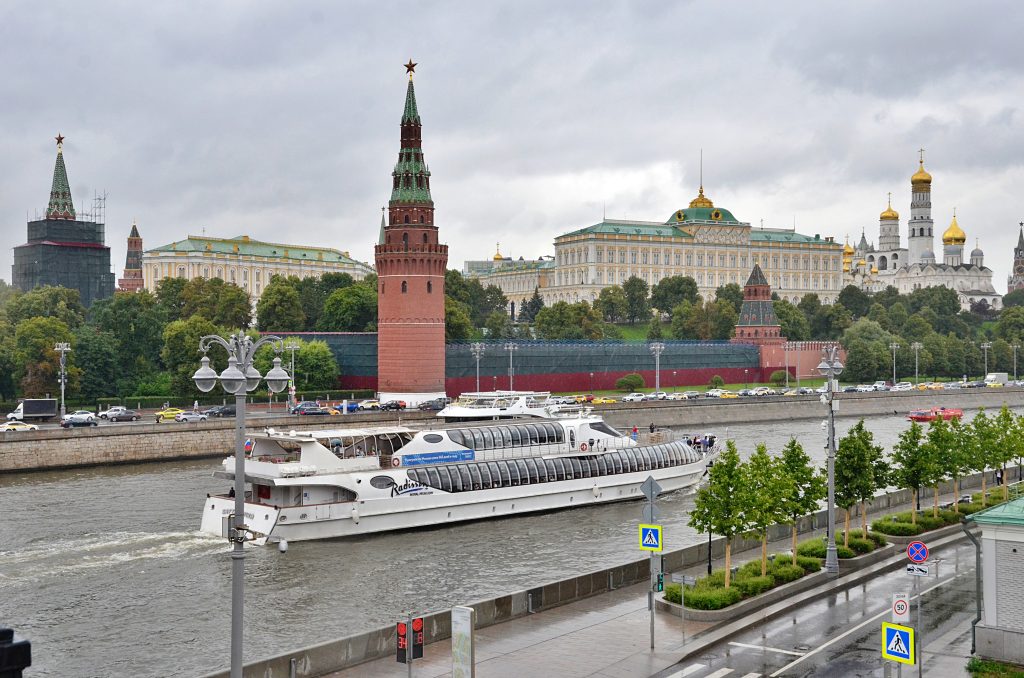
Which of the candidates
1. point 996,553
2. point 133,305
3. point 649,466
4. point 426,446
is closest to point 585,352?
point 133,305

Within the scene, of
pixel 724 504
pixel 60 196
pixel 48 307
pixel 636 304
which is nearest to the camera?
pixel 724 504

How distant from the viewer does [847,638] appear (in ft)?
84.3

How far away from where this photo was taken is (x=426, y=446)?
48.9m

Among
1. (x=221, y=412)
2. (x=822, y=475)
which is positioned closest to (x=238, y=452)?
(x=822, y=475)

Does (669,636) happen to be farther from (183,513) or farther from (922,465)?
(183,513)

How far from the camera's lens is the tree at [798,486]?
32969 mm

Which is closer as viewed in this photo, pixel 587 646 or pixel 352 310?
pixel 587 646

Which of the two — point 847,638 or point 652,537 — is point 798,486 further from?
point 652,537

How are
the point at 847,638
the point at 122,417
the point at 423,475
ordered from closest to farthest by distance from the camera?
1. the point at 847,638
2. the point at 423,475
3. the point at 122,417

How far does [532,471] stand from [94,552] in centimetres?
1926

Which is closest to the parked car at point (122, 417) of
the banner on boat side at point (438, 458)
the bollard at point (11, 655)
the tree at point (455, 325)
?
the banner on boat side at point (438, 458)

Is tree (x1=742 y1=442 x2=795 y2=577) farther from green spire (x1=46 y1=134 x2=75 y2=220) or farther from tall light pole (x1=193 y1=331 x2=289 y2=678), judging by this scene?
green spire (x1=46 y1=134 x2=75 y2=220)

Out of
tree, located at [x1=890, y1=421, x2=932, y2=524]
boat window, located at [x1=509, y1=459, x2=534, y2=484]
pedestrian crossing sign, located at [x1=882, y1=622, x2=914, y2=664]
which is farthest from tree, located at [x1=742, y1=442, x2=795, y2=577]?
boat window, located at [x1=509, y1=459, x2=534, y2=484]

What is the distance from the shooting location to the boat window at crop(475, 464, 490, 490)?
48.9 m
